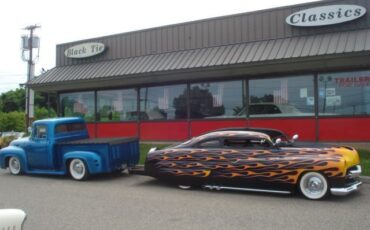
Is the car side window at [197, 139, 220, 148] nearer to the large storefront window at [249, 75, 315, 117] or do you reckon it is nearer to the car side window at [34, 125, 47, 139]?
the car side window at [34, 125, 47, 139]

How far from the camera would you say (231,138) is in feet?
33.4

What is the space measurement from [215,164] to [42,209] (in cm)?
376

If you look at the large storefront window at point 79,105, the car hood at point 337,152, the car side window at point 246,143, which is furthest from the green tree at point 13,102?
the car hood at point 337,152

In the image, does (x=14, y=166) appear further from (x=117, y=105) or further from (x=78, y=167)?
(x=117, y=105)

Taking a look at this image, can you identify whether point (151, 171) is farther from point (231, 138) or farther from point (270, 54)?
point (270, 54)

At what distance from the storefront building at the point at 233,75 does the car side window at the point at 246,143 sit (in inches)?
193

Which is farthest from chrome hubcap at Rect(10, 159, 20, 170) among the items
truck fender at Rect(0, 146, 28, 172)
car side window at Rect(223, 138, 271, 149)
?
car side window at Rect(223, 138, 271, 149)

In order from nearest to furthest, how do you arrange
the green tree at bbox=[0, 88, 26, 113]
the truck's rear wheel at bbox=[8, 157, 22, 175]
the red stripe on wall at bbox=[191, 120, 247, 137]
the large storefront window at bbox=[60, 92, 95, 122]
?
the truck's rear wheel at bbox=[8, 157, 22, 175] < the red stripe on wall at bbox=[191, 120, 247, 137] < the large storefront window at bbox=[60, 92, 95, 122] < the green tree at bbox=[0, 88, 26, 113]

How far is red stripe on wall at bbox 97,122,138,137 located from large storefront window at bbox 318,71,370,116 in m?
8.05

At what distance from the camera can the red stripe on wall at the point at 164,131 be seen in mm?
18125

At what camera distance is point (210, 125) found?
17375mm

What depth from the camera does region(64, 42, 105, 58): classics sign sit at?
64.4ft

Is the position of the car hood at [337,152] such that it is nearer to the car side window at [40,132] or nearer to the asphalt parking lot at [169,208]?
the asphalt parking lot at [169,208]

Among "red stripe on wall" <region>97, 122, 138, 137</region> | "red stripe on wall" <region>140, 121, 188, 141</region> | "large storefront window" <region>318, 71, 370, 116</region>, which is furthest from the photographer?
"red stripe on wall" <region>97, 122, 138, 137</region>
